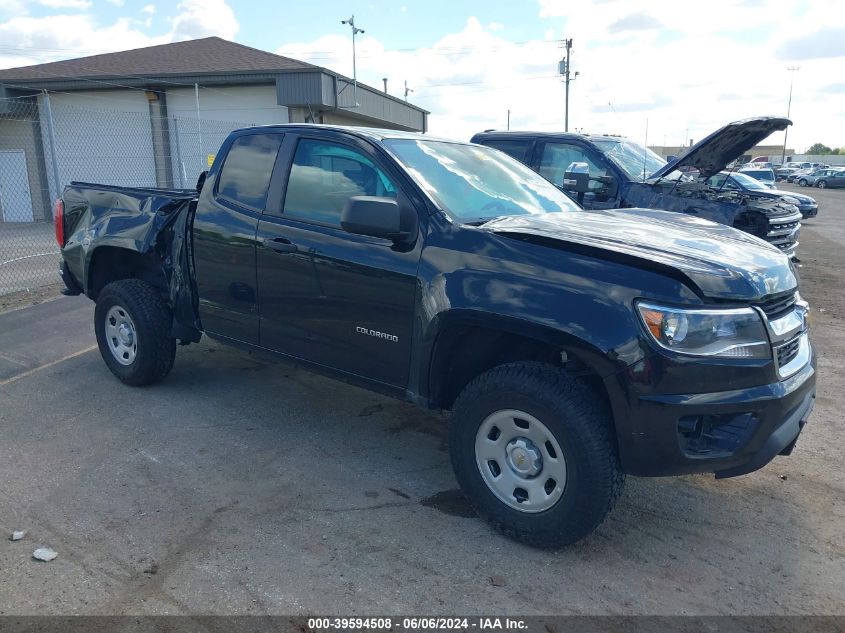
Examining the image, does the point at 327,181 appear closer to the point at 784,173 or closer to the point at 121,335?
the point at 121,335

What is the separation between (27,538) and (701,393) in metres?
3.17

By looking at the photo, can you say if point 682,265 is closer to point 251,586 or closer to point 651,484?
point 651,484

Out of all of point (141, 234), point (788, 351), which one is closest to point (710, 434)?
point (788, 351)

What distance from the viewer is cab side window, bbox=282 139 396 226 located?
156 inches

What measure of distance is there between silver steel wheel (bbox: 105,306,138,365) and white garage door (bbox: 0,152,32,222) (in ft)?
53.8

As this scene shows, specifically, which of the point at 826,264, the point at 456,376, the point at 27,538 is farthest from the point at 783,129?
the point at 27,538

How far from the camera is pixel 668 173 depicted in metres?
7.95

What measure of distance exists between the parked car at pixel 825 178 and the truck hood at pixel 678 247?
49115mm

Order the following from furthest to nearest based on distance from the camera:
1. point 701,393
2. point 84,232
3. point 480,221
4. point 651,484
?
point 84,232 < point 651,484 < point 480,221 < point 701,393

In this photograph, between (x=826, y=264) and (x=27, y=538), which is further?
(x=826, y=264)

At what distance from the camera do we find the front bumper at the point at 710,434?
9.43 ft

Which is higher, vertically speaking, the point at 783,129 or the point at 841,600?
the point at 783,129

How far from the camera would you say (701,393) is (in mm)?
2867

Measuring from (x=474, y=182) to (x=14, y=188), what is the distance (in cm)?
1971
